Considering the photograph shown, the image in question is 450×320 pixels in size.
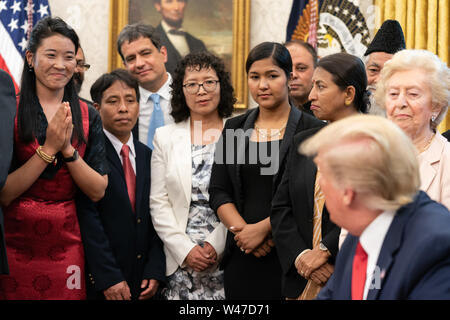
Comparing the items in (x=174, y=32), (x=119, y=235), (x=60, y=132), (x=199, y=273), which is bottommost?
(x=199, y=273)

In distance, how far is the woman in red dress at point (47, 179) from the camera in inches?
111

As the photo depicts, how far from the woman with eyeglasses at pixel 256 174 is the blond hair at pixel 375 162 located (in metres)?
1.47

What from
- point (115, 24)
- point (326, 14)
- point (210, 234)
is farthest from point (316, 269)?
point (115, 24)

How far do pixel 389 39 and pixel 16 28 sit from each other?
3.71 m

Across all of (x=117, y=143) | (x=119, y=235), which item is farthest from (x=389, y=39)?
(x=119, y=235)

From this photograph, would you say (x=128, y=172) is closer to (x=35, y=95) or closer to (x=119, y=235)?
(x=119, y=235)

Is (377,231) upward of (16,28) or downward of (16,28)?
downward

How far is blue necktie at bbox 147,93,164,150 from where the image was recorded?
156 inches

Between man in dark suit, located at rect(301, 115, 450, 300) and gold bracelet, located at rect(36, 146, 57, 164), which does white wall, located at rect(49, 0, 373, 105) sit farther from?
man in dark suit, located at rect(301, 115, 450, 300)

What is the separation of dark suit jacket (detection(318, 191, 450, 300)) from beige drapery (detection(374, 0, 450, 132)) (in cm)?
392

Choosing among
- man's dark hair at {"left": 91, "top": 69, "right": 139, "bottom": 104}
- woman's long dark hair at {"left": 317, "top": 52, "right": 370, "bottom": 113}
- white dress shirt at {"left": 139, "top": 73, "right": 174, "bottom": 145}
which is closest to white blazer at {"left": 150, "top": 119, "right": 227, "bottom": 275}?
man's dark hair at {"left": 91, "top": 69, "right": 139, "bottom": 104}

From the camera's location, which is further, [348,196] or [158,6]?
[158,6]

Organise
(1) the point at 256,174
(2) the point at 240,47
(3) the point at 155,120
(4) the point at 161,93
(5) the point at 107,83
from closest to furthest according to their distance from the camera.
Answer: (1) the point at 256,174 < (5) the point at 107,83 < (3) the point at 155,120 < (4) the point at 161,93 < (2) the point at 240,47

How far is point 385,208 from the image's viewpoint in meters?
1.52
